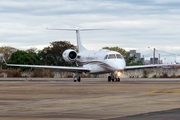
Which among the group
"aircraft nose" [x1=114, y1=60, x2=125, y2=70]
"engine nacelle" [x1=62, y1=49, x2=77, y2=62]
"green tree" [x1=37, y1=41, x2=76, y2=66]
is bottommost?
"aircraft nose" [x1=114, y1=60, x2=125, y2=70]

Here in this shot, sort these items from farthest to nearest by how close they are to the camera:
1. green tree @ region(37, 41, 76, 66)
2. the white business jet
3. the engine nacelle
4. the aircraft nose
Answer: green tree @ region(37, 41, 76, 66) → the engine nacelle → the white business jet → the aircraft nose

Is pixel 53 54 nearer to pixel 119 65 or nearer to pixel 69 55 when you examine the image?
pixel 69 55

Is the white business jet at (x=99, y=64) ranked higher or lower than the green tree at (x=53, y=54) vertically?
lower

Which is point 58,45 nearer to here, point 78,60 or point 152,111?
point 78,60

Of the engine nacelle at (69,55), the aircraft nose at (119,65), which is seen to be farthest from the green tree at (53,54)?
the aircraft nose at (119,65)

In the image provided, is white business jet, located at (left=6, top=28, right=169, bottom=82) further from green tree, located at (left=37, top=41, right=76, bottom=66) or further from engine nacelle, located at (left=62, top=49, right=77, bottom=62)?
green tree, located at (left=37, top=41, right=76, bottom=66)

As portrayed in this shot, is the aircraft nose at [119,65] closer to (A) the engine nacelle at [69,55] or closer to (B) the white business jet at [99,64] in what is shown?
(B) the white business jet at [99,64]

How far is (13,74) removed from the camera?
202 ft

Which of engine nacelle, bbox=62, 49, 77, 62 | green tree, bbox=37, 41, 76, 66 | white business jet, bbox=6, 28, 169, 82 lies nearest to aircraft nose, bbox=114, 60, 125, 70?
white business jet, bbox=6, 28, 169, 82

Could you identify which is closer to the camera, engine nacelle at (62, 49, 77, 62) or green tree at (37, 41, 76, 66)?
engine nacelle at (62, 49, 77, 62)

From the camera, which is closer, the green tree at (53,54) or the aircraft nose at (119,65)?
the aircraft nose at (119,65)

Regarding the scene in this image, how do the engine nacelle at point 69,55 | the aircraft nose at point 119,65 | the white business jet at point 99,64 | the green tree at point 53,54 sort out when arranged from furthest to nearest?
the green tree at point 53,54 < the engine nacelle at point 69,55 < the white business jet at point 99,64 < the aircraft nose at point 119,65

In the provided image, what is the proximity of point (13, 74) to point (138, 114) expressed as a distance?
53.3 metres

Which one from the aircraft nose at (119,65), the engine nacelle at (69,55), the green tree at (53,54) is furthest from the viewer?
the green tree at (53,54)
